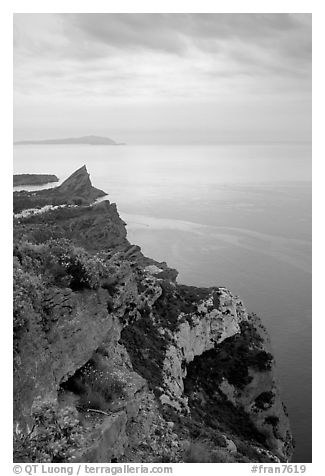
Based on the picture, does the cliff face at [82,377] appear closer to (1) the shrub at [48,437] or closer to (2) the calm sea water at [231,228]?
(1) the shrub at [48,437]

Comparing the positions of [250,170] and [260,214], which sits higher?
[250,170]

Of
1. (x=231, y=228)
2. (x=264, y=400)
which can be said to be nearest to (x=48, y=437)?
(x=264, y=400)

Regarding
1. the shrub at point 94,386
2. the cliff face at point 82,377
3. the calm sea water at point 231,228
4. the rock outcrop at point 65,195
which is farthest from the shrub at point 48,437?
the rock outcrop at point 65,195

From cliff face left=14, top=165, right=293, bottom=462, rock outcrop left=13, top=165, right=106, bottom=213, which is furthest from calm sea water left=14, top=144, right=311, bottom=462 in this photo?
cliff face left=14, top=165, right=293, bottom=462

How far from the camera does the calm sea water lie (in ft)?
78.5

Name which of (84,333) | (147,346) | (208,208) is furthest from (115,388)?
(208,208)

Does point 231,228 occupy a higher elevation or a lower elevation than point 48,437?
higher

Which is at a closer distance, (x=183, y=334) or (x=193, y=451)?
(x=193, y=451)

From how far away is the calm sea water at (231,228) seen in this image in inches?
942

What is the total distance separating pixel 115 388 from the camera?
6.23 meters

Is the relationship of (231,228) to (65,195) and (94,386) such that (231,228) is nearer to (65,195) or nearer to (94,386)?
(65,195)

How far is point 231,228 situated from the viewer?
45.8 metres
